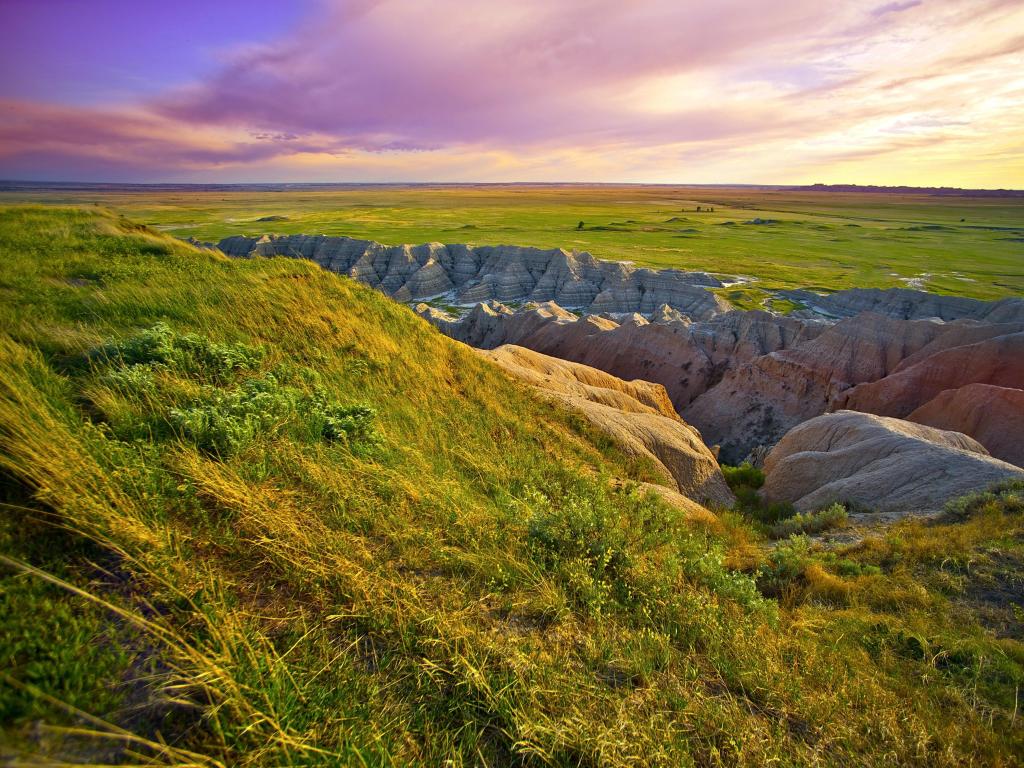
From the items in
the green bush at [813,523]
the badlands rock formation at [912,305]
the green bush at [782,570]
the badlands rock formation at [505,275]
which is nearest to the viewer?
the green bush at [782,570]

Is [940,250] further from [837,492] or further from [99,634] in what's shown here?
[99,634]

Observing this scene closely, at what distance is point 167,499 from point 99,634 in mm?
1219

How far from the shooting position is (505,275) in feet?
211

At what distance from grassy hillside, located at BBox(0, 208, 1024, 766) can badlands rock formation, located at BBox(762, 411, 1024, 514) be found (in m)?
4.25

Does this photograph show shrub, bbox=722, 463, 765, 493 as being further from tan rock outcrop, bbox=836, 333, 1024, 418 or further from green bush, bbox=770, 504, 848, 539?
tan rock outcrop, bbox=836, 333, 1024, 418

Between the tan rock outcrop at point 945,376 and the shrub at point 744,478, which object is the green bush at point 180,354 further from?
the tan rock outcrop at point 945,376

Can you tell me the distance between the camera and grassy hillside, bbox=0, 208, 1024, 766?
7.48 feet

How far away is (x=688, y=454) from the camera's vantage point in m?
13.9

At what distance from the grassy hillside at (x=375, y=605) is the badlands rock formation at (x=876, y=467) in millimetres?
4253

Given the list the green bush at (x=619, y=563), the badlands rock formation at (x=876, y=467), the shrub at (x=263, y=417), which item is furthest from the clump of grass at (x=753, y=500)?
the shrub at (x=263, y=417)

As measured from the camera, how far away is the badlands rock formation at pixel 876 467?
10.4 meters

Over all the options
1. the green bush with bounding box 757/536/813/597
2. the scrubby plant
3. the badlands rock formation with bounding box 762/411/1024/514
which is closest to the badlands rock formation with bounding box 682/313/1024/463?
the scrubby plant

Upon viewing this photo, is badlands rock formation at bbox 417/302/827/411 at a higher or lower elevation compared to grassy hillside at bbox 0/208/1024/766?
lower

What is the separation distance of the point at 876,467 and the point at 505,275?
55.6 m
